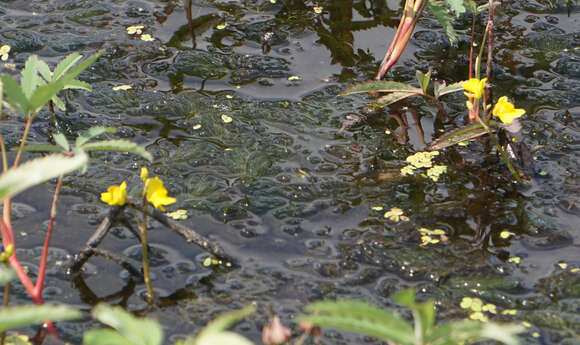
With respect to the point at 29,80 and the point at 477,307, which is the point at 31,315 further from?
the point at 477,307

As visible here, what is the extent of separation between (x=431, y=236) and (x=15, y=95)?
1659mm

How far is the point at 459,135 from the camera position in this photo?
3.01m

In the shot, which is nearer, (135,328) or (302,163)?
(135,328)

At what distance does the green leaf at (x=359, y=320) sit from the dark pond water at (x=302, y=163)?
80cm

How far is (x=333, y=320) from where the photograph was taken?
4.80ft

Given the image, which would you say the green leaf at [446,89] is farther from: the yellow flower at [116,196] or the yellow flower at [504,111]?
the yellow flower at [116,196]

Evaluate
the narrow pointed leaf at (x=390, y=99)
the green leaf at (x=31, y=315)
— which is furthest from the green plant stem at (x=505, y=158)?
the green leaf at (x=31, y=315)

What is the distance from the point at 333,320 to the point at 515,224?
1.57m

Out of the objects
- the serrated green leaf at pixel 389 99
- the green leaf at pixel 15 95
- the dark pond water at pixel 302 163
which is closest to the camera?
the green leaf at pixel 15 95

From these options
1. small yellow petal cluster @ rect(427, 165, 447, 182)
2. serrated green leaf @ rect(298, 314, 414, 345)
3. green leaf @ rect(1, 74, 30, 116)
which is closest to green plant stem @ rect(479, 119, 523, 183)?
small yellow petal cluster @ rect(427, 165, 447, 182)

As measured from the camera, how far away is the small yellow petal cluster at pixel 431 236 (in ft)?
8.84

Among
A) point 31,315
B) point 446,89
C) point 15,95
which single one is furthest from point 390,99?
point 31,315

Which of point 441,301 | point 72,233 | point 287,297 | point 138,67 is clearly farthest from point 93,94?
point 441,301

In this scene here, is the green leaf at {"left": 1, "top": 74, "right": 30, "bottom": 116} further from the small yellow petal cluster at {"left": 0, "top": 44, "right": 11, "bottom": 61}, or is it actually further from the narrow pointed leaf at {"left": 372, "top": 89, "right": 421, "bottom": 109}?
the small yellow petal cluster at {"left": 0, "top": 44, "right": 11, "bottom": 61}
